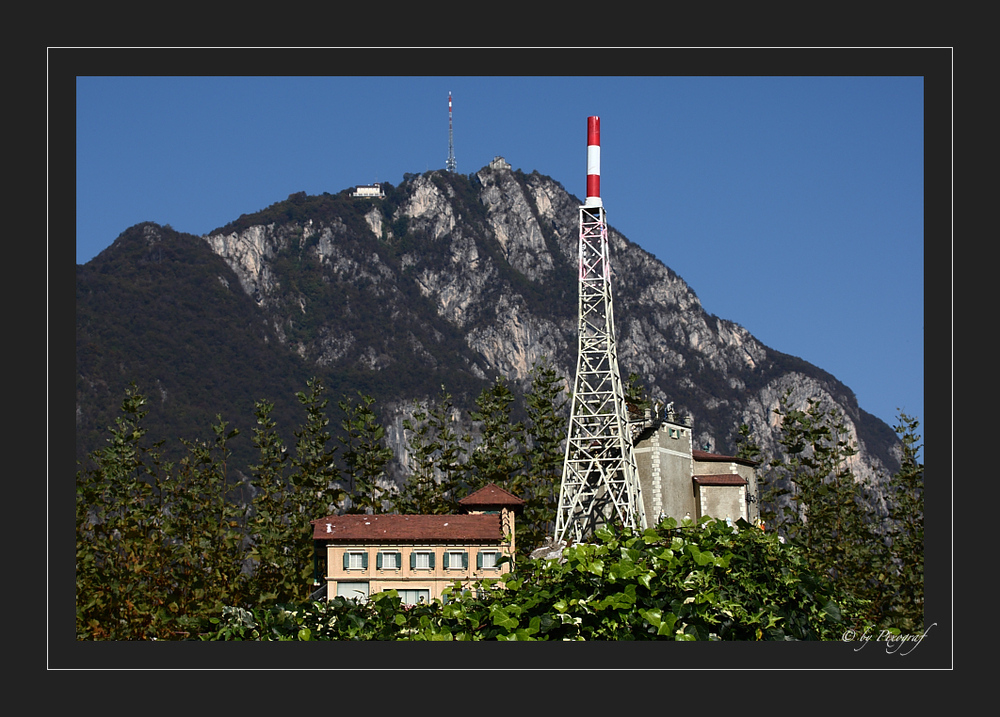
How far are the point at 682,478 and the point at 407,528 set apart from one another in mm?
17224

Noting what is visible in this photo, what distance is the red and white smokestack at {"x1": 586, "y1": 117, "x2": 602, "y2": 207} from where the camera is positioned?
147 feet

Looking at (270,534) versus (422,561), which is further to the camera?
(270,534)

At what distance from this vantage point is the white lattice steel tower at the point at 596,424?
44.6 m

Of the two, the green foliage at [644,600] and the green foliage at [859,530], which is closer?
the green foliage at [644,600]

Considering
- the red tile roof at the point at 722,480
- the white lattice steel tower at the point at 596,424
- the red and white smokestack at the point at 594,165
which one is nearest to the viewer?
the white lattice steel tower at the point at 596,424

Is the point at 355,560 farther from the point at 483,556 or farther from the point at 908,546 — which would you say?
the point at 908,546

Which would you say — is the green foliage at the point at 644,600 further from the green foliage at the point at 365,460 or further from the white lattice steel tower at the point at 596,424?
the green foliage at the point at 365,460

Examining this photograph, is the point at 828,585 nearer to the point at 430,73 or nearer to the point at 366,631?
the point at 366,631

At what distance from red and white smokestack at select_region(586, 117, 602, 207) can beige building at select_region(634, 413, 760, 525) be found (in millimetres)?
10209

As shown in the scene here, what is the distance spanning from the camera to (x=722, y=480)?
159 ft

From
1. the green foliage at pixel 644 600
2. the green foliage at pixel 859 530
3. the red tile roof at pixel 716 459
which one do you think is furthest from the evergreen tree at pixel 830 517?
the green foliage at pixel 644 600

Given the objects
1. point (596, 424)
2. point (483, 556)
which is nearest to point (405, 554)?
point (483, 556)

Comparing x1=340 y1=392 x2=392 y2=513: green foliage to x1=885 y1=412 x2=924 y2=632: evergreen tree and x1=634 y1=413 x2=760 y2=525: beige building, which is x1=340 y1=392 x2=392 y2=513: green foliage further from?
x1=885 y1=412 x2=924 y2=632: evergreen tree

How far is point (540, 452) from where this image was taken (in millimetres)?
55125
